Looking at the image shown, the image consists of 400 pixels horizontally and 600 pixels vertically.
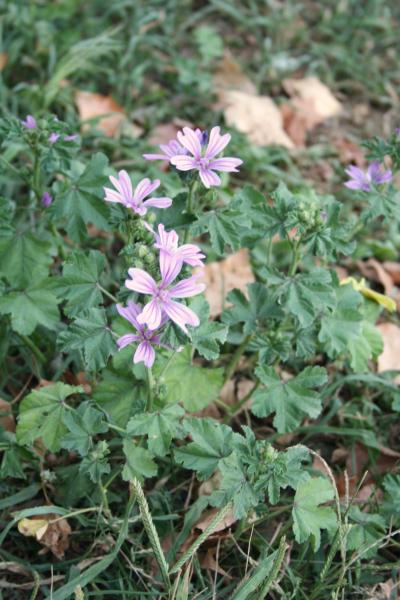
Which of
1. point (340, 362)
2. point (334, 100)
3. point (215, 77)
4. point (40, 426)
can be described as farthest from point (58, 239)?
point (334, 100)

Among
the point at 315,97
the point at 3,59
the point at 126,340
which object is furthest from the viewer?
the point at 315,97

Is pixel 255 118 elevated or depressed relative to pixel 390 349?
elevated

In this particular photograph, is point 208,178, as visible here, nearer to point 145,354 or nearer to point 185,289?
point 185,289

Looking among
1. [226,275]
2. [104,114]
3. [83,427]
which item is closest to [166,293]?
[83,427]

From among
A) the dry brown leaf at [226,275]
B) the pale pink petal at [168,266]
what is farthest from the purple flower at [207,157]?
the dry brown leaf at [226,275]

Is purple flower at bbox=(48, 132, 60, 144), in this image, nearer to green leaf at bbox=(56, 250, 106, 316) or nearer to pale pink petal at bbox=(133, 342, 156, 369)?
green leaf at bbox=(56, 250, 106, 316)

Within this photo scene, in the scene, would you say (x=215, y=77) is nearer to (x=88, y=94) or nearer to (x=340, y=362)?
(x=88, y=94)

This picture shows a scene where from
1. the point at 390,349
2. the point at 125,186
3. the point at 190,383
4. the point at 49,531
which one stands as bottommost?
the point at 49,531
